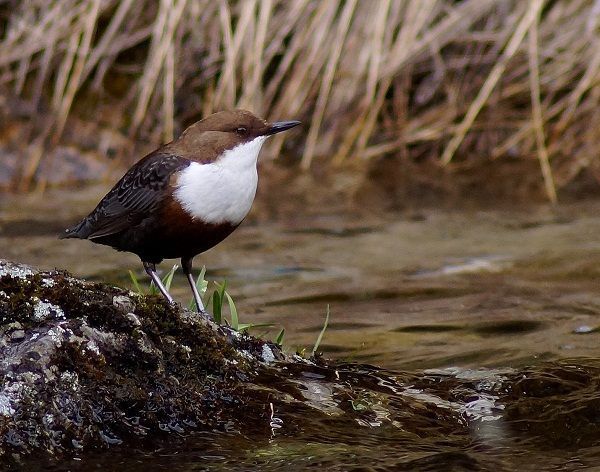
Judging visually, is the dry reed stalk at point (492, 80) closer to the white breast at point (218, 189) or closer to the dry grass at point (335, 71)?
the dry grass at point (335, 71)

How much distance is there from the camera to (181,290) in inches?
225

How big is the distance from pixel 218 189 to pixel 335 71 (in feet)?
15.1

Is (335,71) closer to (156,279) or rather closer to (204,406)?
(156,279)

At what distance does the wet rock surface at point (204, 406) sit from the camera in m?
2.65

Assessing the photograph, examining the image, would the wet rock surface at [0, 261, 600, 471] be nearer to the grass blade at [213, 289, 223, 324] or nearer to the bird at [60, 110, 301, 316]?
the grass blade at [213, 289, 223, 324]

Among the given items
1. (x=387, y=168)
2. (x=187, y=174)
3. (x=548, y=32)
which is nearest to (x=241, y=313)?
(x=187, y=174)

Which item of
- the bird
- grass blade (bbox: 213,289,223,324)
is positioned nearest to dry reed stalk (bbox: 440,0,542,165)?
the bird

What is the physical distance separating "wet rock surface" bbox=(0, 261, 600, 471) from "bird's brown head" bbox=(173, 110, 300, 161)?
3.13 ft

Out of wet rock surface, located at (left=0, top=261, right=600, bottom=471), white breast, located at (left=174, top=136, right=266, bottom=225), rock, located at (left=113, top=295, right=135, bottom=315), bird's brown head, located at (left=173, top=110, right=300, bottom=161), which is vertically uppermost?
bird's brown head, located at (left=173, top=110, right=300, bottom=161)

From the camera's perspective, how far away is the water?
9.68ft

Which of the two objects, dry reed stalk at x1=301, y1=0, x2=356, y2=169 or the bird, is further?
dry reed stalk at x1=301, y1=0, x2=356, y2=169

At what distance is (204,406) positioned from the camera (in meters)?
2.90

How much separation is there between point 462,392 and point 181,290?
253cm

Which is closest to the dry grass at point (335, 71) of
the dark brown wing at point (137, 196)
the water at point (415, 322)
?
the water at point (415, 322)
